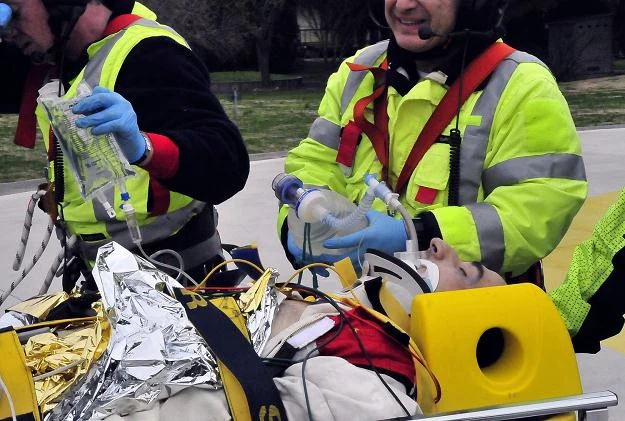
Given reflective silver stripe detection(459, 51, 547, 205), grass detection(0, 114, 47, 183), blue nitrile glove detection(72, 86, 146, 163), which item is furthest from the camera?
grass detection(0, 114, 47, 183)

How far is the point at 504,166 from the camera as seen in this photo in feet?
7.91

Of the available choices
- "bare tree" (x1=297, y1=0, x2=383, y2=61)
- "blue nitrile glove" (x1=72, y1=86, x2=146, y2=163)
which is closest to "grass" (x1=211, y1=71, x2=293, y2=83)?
"bare tree" (x1=297, y1=0, x2=383, y2=61)

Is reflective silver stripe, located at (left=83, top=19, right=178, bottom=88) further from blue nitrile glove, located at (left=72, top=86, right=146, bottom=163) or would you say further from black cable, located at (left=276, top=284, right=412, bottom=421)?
black cable, located at (left=276, top=284, right=412, bottom=421)

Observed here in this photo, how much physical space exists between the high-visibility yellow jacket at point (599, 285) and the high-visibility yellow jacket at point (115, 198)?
3.49ft

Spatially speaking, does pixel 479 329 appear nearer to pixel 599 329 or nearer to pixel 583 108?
pixel 599 329

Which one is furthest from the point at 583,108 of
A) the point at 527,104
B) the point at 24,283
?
the point at 527,104

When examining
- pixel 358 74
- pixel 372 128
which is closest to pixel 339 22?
pixel 358 74

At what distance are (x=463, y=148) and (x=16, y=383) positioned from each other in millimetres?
1273

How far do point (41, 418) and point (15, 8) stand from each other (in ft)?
3.86

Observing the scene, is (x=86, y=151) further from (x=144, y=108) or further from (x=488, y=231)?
(x=488, y=231)

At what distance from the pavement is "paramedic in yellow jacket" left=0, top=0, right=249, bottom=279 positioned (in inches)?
82.2

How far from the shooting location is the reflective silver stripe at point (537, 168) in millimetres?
2383

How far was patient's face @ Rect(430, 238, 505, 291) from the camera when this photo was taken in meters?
2.15

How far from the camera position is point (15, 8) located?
2.43 meters
